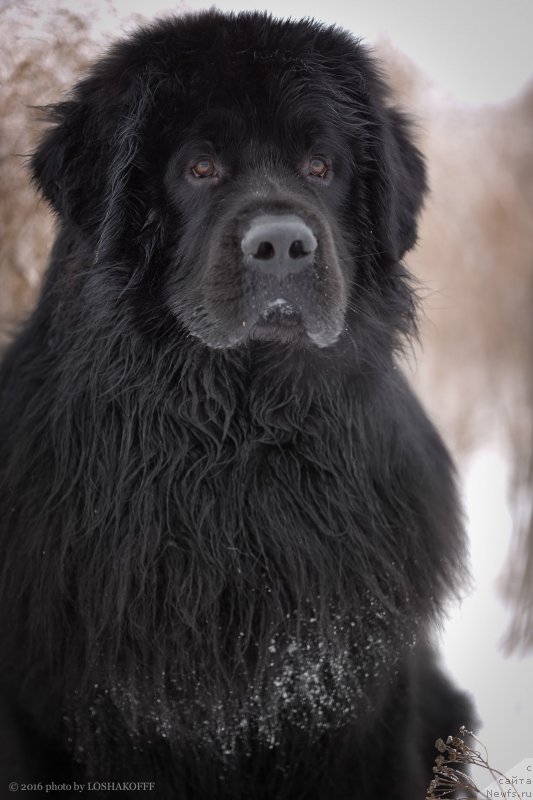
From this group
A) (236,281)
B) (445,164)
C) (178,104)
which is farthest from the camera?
(445,164)

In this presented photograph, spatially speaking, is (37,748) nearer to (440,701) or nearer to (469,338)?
(440,701)

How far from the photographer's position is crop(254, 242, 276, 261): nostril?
2227 mm

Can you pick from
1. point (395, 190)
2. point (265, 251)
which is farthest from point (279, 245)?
point (395, 190)

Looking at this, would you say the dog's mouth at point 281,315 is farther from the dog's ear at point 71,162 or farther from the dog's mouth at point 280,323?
the dog's ear at point 71,162

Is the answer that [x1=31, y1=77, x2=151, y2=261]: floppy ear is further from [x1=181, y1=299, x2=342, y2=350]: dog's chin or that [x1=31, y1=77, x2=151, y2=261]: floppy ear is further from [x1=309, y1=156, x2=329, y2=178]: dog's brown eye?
[x1=309, y1=156, x2=329, y2=178]: dog's brown eye

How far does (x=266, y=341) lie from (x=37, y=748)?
1355mm

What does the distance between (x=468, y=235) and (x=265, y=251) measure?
2.62 metres

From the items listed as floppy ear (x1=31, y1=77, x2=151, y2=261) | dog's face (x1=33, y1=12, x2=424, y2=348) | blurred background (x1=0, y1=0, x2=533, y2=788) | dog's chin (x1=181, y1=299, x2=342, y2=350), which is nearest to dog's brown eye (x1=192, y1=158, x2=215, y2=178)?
dog's face (x1=33, y1=12, x2=424, y2=348)

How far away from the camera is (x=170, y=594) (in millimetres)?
2424

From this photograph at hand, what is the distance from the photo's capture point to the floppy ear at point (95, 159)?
2449 millimetres

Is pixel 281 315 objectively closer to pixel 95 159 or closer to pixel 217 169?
pixel 217 169

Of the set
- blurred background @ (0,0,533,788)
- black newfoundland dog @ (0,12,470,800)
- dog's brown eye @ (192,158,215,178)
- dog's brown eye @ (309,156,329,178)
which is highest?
blurred background @ (0,0,533,788)

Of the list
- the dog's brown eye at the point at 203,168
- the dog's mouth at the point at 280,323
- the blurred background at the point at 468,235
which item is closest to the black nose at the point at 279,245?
the dog's mouth at the point at 280,323

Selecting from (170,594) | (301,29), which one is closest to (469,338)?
(301,29)
